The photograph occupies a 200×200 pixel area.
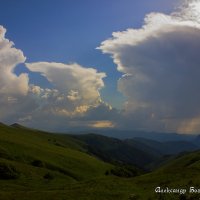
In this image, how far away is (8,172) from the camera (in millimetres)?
74500

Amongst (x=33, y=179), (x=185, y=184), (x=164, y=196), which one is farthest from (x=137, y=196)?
(x=33, y=179)

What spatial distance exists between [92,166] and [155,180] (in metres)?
63.7

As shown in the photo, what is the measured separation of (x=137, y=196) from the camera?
146 ft

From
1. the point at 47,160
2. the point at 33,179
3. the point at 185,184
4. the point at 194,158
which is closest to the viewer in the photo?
the point at 185,184

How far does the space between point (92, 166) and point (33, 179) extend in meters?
43.0

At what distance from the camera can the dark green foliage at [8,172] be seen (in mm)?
73375

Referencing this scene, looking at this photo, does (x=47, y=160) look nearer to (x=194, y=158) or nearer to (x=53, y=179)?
(x=53, y=179)

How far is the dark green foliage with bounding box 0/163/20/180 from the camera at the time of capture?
241ft

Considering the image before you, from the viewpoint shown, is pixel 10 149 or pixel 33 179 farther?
pixel 10 149

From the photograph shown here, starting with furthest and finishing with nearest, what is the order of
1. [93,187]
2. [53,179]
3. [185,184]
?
1. [53,179]
2. [93,187]
3. [185,184]

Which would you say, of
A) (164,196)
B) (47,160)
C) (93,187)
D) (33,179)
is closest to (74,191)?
(93,187)

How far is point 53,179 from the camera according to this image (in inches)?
3204

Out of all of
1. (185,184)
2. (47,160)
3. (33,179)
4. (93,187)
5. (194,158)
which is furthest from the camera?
(194,158)

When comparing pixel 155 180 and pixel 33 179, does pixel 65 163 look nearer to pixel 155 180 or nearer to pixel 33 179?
pixel 33 179
